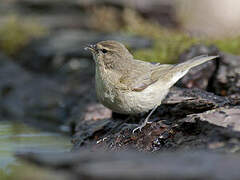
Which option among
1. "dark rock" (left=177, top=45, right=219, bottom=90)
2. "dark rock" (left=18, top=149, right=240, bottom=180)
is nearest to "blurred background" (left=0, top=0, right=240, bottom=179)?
"dark rock" (left=177, top=45, right=219, bottom=90)

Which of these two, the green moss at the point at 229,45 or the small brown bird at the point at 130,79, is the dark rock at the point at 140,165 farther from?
the green moss at the point at 229,45

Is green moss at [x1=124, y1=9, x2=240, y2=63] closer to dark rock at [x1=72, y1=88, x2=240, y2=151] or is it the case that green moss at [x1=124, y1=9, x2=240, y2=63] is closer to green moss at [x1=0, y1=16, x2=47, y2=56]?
dark rock at [x1=72, y1=88, x2=240, y2=151]

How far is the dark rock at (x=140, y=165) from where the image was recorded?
7.89 ft

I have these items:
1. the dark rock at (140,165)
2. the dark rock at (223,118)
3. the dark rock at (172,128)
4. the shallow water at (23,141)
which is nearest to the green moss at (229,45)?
the dark rock at (172,128)

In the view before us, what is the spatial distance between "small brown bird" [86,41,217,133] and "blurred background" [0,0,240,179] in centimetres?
140

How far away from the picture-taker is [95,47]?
233 inches

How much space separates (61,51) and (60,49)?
137 millimetres

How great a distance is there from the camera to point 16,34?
38.5 ft

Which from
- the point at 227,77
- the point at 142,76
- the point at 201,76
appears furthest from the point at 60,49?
the point at 142,76

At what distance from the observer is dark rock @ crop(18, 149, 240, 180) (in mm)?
2406

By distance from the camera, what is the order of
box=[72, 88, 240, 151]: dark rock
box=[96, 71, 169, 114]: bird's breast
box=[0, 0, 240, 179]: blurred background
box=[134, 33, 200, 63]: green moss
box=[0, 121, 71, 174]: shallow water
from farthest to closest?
box=[134, 33, 200, 63]: green moss, box=[0, 0, 240, 179]: blurred background, box=[0, 121, 71, 174]: shallow water, box=[96, 71, 169, 114]: bird's breast, box=[72, 88, 240, 151]: dark rock

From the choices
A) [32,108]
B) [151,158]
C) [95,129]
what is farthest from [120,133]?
[32,108]

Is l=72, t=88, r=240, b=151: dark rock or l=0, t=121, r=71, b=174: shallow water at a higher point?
l=72, t=88, r=240, b=151: dark rock

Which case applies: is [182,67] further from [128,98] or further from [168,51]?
[168,51]
